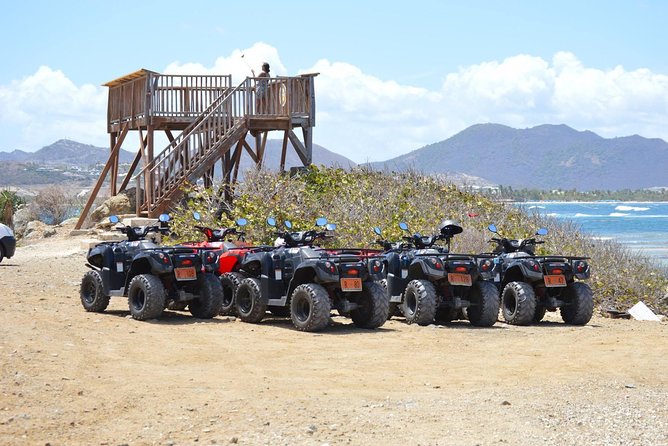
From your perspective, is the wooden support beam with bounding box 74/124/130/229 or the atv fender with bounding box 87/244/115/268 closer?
the atv fender with bounding box 87/244/115/268

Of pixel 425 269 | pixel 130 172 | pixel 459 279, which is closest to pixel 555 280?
pixel 459 279

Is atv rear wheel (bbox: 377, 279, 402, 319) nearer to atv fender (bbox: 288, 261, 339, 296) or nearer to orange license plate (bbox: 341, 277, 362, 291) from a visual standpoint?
atv fender (bbox: 288, 261, 339, 296)

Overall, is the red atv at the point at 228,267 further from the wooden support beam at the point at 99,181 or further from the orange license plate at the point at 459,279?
the wooden support beam at the point at 99,181

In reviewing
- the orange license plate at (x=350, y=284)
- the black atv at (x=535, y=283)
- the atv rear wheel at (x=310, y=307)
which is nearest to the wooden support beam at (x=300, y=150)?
the black atv at (x=535, y=283)

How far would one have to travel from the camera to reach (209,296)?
15570 mm

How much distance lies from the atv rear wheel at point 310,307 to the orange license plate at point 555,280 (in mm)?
3568

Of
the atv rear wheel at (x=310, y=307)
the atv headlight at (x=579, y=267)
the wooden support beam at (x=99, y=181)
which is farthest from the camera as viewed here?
the wooden support beam at (x=99, y=181)

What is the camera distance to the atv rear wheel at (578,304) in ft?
54.3

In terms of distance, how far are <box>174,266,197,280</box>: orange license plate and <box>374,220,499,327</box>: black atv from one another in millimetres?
2711

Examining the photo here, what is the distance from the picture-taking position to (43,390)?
9.55 m

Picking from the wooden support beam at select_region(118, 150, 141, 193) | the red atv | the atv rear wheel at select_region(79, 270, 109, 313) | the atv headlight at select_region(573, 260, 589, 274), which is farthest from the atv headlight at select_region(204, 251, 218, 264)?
the wooden support beam at select_region(118, 150, 141, 193)

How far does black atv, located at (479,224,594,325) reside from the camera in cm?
1616

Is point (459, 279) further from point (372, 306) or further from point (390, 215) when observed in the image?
point (390, 215)

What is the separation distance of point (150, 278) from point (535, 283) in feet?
18.3
